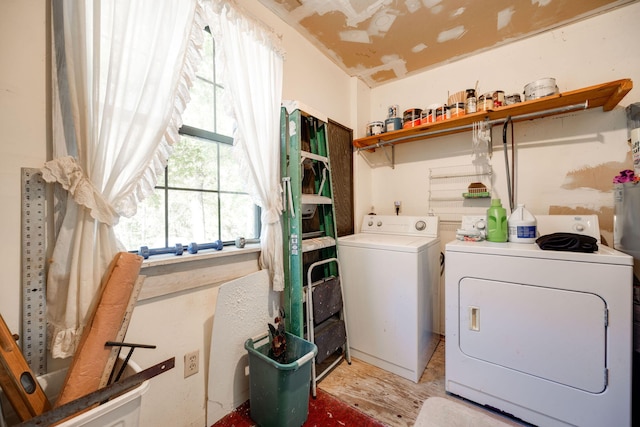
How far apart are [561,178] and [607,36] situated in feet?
3.19

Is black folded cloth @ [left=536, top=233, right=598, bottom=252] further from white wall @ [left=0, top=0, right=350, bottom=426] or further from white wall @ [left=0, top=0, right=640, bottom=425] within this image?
white wall @ [left=0, top=0, right=350, bottom=426]

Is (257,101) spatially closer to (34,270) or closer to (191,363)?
(34,270)

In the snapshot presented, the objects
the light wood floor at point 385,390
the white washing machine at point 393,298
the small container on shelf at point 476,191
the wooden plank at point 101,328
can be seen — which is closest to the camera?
the wooden plank at point 101,328

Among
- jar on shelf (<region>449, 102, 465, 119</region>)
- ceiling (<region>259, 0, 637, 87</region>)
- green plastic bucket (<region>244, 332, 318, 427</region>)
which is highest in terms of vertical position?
ceiling (<region>259, 0, 637, 87</region>)

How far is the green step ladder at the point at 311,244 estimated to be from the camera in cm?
156

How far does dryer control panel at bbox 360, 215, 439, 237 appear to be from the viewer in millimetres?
2104

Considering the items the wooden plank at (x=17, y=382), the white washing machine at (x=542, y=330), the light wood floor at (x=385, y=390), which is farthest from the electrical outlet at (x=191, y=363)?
the white washing machine at (x=542, y=330)

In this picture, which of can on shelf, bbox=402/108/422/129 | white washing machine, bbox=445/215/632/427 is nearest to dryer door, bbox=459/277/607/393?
white washing machine, bbox=445/215/632/427

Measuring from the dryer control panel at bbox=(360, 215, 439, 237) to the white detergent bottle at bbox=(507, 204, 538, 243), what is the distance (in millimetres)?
540

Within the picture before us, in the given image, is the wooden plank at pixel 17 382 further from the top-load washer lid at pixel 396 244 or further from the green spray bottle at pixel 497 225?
the green spray bottle at pixel 497 225

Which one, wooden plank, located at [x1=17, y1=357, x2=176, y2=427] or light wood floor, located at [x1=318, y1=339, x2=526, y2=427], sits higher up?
wooden plank, located at [x1=17, y1=357, x2=176, y2=427]

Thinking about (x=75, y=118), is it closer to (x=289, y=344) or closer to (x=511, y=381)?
(x=289, y=344)

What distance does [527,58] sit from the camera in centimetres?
192

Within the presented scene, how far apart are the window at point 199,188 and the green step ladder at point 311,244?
34 centimetres
